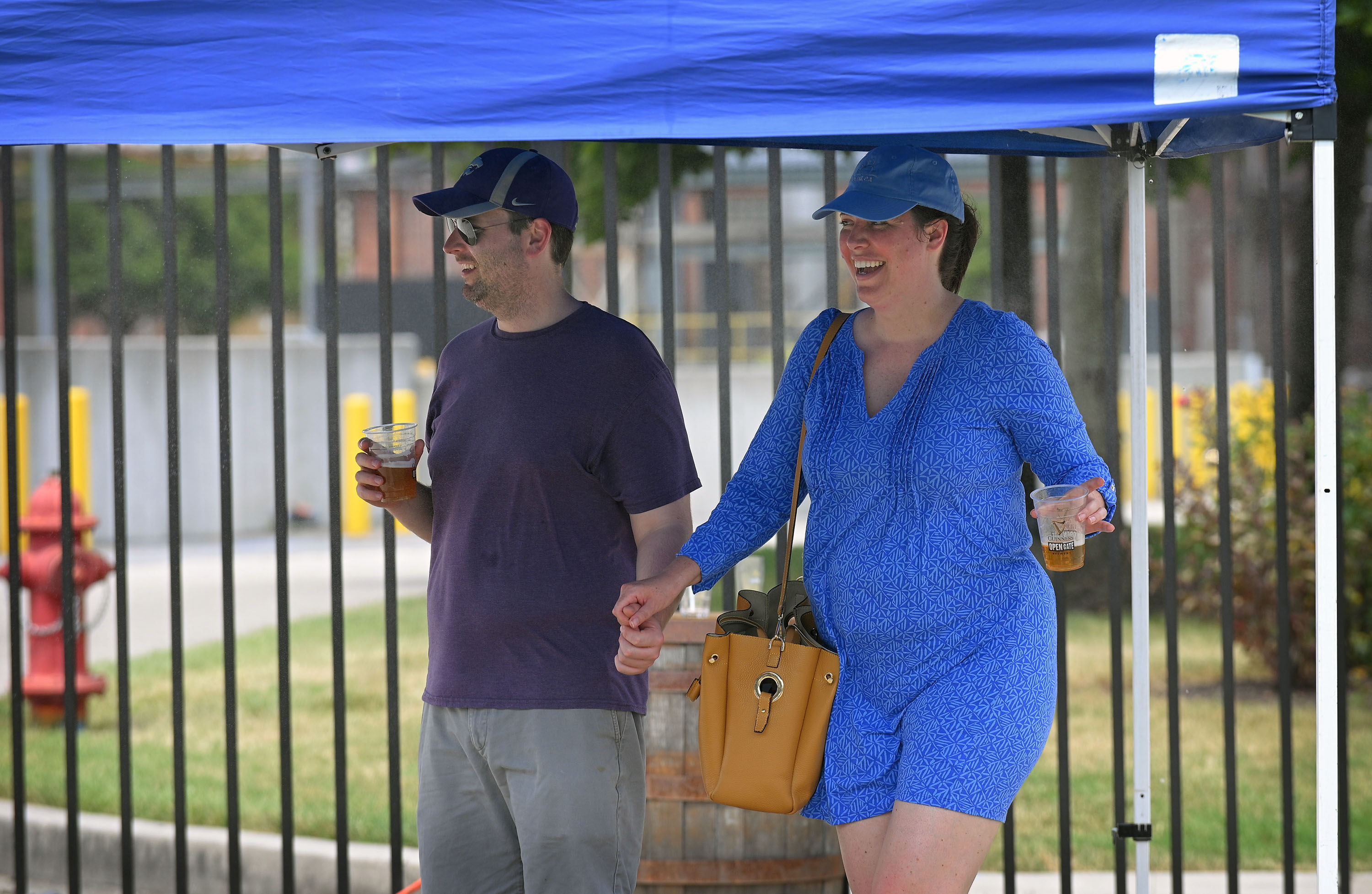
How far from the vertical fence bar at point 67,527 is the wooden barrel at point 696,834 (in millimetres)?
1656

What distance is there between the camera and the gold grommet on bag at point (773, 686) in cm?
227

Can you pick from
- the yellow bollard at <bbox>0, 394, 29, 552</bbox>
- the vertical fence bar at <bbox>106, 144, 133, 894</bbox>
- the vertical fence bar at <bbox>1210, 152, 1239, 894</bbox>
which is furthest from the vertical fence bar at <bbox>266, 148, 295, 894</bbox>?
the yellow bollard at <bbox>0, 394, 29, 552</bbox>

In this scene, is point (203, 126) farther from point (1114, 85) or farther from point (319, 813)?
point (319, 813)

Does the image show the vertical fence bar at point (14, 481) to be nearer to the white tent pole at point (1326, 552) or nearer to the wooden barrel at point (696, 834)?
the wooden barrel at point (696, 834)

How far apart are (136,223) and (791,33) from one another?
2728 centimetres

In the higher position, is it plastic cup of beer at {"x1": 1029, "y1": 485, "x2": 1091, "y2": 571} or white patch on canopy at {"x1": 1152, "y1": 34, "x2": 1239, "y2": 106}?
white patch on canopy at {"x1": 1152, "y1": 34, "x2": 1239, "y2": 106}

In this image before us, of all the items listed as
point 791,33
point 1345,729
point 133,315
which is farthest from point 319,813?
point 133,315

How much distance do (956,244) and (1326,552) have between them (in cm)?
78

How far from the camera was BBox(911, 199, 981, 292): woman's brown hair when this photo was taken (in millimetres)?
2334

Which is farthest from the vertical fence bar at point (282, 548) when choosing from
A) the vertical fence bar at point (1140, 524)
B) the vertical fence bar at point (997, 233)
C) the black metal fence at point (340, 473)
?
the vertical fence bar at point (1140, 524)

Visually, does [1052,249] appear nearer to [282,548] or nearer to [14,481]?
[282,548]

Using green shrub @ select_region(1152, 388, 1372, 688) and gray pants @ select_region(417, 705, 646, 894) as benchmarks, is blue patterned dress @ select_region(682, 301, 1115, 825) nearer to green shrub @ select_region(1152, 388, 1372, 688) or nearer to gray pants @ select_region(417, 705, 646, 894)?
gray pants @ select_region(417, 705, 646, 894)

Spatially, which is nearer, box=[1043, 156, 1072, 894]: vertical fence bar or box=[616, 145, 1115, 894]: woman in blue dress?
box=[616, 145, 1115, 894]: woman in blue dress

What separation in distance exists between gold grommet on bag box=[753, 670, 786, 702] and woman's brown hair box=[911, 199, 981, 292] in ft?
2.43
